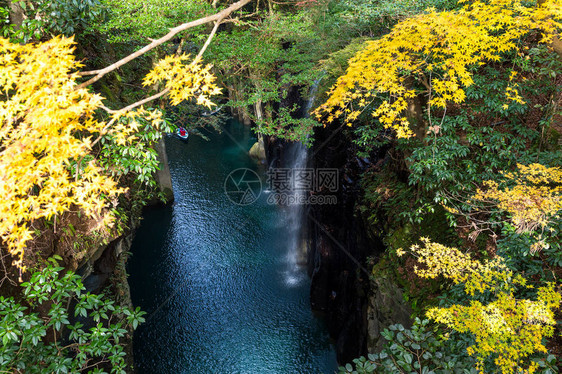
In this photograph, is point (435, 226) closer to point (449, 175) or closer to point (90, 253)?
point (449, 175)

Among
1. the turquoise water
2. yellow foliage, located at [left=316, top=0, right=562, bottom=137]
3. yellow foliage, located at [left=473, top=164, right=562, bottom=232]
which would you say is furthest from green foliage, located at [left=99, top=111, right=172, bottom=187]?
the turquoise water

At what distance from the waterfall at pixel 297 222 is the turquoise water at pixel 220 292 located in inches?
5.1

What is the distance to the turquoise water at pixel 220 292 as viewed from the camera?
1056 centimetres

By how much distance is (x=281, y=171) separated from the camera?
19.5 metres

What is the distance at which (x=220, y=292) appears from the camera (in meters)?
13.1

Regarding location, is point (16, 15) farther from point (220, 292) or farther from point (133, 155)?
point (220, 292)

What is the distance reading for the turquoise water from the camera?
416 inches

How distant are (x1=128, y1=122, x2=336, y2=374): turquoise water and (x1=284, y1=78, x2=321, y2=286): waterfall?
131mm

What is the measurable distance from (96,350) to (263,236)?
1192 centimetres

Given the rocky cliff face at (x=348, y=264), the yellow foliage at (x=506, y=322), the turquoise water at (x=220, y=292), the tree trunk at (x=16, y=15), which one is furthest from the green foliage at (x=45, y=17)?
the turquoise water at (x=220, y=292)

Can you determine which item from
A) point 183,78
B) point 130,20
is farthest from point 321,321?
point 130,20

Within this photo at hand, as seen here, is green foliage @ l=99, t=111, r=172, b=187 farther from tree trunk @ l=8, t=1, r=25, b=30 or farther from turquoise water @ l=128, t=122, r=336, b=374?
turquoise water @ l=128, t=122, r=336, b=374

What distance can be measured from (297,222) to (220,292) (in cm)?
568

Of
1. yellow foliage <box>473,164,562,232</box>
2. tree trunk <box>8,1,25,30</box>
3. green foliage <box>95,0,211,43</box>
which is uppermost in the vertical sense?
green foliage <box>95,0,211,43</box>
